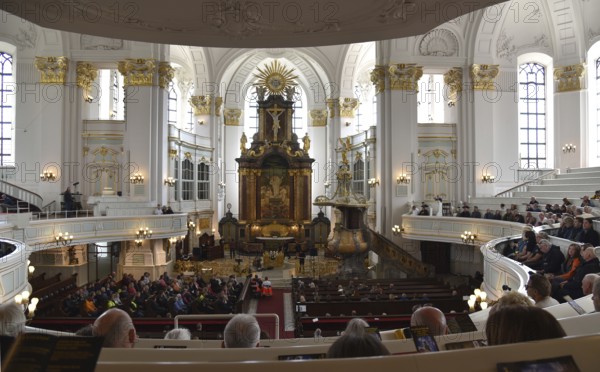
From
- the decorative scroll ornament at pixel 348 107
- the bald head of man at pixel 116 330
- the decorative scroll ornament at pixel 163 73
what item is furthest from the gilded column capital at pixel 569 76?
the bald head of man at pixel 116 330

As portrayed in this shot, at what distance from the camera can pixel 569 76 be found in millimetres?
23172

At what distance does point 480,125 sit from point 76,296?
20403mm

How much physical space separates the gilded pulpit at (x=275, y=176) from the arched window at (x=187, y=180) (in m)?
3.89

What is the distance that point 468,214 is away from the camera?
66.3 feet

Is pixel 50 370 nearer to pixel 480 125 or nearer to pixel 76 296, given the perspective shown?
pixel 76 296

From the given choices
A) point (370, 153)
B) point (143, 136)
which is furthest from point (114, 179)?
point (370, 153)

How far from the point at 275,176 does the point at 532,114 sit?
1656 cm

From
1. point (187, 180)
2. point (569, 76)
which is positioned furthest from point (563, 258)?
point (187, 180)

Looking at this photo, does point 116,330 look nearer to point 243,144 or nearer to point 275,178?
point 275,178

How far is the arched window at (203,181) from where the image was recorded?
97.8 ft

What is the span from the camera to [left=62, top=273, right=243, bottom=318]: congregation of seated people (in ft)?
40.9

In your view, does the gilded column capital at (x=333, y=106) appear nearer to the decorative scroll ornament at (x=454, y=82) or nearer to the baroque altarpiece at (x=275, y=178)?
the baroque altarpiece at (x=275, y=178)

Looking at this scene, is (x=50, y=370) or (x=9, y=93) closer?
(x=50, y=370)

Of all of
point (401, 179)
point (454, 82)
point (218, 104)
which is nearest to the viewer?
point (401, 179)
